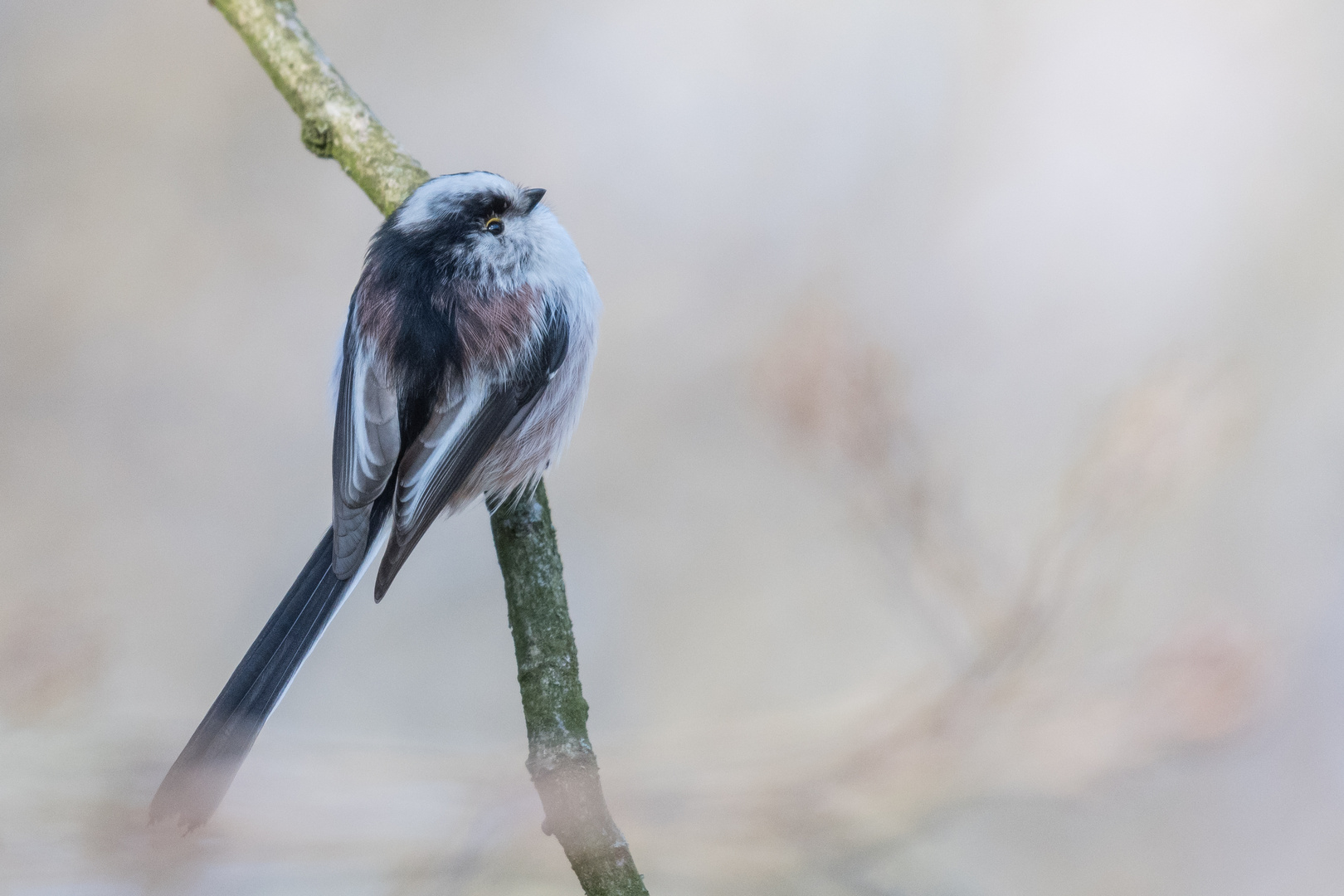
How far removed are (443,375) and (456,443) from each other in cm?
15

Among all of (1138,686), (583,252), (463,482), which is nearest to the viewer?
(1138,686)

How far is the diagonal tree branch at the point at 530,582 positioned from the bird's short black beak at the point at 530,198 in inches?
9.6

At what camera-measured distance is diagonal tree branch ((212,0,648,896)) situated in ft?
4.64

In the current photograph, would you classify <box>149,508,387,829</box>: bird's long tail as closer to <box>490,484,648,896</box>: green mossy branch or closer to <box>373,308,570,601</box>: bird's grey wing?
<box>373,308,570,601</box>: bird's grey wing

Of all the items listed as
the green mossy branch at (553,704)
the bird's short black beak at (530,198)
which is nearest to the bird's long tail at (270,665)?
the green mossy branch at (553,704)

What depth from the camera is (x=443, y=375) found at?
2.08m

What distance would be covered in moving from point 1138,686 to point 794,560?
2417mm

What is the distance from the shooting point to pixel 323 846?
95 cm

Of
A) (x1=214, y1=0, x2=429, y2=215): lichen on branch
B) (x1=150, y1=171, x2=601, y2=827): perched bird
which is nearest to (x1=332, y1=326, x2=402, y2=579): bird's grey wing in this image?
(x1=150, y1=171, x2=601, y2=827): perched bird

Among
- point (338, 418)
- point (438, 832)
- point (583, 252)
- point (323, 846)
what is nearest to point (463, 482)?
point (338, 418)

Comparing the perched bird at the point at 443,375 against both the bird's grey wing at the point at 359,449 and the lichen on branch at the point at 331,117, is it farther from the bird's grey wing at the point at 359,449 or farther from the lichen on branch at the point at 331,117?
the lichen on branch at the point at 331,117

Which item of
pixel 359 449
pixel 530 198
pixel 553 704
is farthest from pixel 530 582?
pixel 530 198

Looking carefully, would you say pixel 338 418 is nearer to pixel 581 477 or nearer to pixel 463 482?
pixel 463 482

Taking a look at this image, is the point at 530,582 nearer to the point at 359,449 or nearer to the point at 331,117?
the point at 359,449
